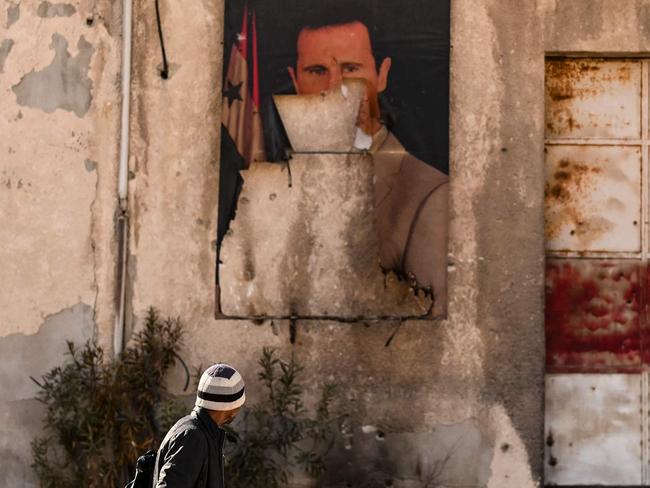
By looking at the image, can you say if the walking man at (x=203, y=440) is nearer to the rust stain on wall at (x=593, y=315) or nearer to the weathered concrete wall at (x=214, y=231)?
the weathered concrete wall at (x=214, y=231)

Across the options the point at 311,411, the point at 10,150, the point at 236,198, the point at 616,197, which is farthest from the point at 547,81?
the point at 10,150

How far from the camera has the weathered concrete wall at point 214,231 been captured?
Answer: 7000 mm

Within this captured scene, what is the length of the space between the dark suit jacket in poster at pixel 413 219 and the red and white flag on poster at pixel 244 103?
0.83m

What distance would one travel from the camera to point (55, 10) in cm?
720

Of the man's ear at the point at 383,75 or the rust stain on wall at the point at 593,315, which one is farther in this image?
the rust stain on wall at the point at 593,315

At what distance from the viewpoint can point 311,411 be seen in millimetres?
7016

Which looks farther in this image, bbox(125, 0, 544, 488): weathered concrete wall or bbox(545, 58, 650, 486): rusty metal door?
bbox(545, 58, 650, 486): rusty metal door

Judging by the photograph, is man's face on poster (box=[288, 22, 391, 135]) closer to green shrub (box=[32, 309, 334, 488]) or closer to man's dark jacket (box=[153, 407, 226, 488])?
green shrub (box=[32, 309, 334, 488])

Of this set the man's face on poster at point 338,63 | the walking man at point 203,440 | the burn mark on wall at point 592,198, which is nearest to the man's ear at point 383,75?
the man's face on poster at point 338,63

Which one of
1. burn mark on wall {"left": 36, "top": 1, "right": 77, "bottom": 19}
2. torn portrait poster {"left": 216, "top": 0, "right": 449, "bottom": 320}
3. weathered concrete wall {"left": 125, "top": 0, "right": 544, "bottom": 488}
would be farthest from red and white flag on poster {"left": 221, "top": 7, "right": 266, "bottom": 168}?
burn mark on wall {"left": 36, "top": 1, "right": 77, "bottom": 19}

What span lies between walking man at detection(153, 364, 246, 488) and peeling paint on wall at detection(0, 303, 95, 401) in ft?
9.35

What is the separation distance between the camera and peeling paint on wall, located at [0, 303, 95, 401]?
7094mm

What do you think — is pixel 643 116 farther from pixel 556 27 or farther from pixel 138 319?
pixel 138 319

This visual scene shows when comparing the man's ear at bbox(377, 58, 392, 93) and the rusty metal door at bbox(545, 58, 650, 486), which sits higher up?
the man's ear at bbox(377, 58, 392, 93)
